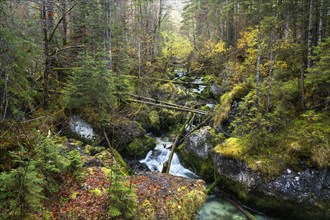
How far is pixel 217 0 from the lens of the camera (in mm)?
21375

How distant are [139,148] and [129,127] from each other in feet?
4.29

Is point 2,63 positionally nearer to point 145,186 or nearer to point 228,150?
point 145,186

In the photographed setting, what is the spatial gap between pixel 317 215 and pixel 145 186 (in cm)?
605

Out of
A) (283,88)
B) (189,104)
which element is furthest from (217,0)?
(283,88)

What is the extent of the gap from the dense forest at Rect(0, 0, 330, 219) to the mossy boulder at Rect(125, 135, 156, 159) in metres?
0.06

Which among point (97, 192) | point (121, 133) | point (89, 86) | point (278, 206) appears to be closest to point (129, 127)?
point (121, 133)

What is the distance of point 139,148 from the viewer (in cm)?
1196

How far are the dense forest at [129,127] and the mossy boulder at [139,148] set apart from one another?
2.4 inches

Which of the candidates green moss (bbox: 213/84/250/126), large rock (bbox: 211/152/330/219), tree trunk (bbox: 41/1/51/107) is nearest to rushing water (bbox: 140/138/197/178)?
green moss (bbox: 213/84/250/126)

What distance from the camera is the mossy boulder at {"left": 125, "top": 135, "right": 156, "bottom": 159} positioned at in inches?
462

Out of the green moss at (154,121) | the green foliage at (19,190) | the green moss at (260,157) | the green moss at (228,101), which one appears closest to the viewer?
the green foliage at (19,190)

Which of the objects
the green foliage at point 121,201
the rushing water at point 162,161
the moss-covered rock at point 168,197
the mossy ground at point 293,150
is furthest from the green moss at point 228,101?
the green foliage at point 121,201

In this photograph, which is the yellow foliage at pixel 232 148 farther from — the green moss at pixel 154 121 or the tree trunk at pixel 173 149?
the green moss at pixel 154 121

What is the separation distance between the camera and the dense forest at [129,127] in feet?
16.0
